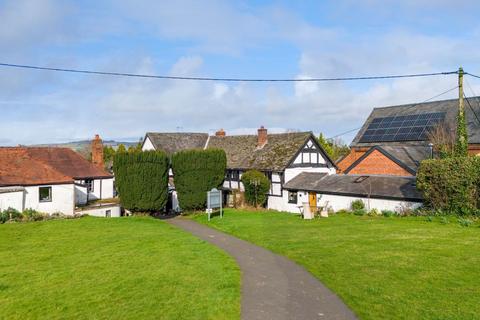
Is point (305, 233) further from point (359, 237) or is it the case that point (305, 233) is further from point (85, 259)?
point (85, 259)

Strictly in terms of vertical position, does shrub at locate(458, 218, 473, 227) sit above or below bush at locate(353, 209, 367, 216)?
above

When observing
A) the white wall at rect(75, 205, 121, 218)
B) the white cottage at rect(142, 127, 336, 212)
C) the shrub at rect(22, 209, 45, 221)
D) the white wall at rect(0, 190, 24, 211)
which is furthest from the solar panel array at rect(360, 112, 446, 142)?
the white wall at rect(0, 190, 24, 211)

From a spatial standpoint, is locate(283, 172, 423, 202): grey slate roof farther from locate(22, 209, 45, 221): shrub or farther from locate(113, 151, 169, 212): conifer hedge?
locate(22, 209, 45, 221): shrub

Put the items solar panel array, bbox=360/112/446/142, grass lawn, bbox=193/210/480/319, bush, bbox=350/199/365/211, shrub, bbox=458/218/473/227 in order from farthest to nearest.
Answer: solar panel array, bbox=360/112/446/142 < bush, bbox=350/199/365/211 < shrub, bbox=458/218/473/227 < grass lawn, bbox=193/210/480/319

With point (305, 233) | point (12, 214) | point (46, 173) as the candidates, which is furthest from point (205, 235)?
point (46, 173)

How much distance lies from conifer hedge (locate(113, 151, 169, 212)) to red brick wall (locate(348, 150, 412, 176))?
17.9m

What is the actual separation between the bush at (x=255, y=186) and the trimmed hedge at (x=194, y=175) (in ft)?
11.8

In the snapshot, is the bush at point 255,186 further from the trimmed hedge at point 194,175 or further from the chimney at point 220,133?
the chimney at point 220,133

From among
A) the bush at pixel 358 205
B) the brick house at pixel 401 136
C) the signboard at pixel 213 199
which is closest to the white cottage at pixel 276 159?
the brick house at pixel 401 136

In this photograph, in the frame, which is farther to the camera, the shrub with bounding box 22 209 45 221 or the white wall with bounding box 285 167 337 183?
the white wall with bounding box 285 167 337 183

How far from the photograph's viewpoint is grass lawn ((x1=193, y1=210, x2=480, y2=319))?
10.0 m

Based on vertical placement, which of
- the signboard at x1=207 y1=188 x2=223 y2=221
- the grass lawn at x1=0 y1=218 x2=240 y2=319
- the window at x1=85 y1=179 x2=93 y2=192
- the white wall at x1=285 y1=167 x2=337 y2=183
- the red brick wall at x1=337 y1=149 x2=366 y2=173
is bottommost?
the grass lawn at x1=0 y1=218 x2=240 y2=319

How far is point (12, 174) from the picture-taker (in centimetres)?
3200

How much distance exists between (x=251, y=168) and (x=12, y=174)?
21333 millimetres
